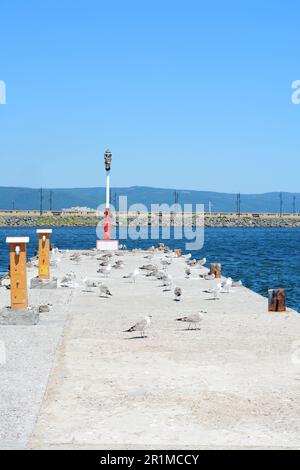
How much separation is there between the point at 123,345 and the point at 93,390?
3.75 m

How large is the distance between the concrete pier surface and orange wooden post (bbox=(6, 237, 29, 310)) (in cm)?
65

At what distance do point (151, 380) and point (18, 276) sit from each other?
6321 millimetres

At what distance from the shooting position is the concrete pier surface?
915 cm

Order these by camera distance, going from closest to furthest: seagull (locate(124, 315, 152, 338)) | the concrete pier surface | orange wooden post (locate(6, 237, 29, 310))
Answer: the concrete pier surface < seagull (locate(124, 315, 152, 338)) < orange wooden post (locate(6, 237, 29, 310))

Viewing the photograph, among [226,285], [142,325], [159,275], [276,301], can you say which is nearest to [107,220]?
[159,275]

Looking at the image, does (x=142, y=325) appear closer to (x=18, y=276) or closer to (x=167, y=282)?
(x=18, y=276)

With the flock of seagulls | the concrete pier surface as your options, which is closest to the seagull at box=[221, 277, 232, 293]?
the flock of seagulls

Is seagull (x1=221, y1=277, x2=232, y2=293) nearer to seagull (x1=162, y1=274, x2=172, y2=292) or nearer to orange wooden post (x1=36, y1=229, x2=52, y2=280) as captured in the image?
seagull (x1=162, y1=274, x2=172, y2=292)

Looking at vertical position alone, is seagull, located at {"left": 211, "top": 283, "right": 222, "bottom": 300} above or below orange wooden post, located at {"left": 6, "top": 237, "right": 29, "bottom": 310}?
below

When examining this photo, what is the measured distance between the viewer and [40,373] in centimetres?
1216

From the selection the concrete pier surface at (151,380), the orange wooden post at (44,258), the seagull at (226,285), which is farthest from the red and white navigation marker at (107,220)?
the concrete pier surface at (151,380)

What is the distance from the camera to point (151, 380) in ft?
39.7

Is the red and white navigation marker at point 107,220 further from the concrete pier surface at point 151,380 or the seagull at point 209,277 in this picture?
the concrete pier surface at point 151,380
